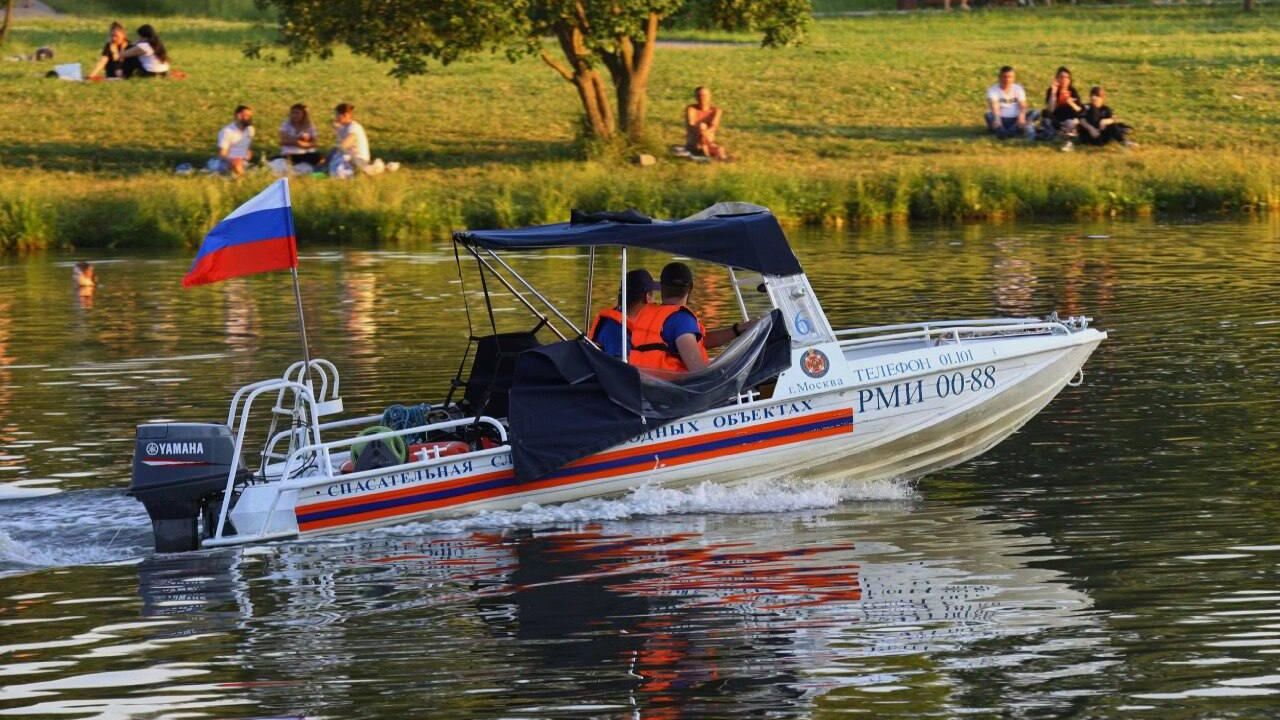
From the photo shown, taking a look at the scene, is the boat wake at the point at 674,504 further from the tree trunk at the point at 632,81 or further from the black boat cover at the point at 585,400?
the tree trunk at the point at 632,81

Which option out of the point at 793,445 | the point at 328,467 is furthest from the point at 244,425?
the point at 793,445

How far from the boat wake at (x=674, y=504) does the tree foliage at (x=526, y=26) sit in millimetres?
20148

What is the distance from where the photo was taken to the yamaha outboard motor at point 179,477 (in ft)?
41.1

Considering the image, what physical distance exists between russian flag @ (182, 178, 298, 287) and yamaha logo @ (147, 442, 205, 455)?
3.24 ft

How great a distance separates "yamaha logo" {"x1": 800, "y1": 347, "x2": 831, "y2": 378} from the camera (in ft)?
44.5

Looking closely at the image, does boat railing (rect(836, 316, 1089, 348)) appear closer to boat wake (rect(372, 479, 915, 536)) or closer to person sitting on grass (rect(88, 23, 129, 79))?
boat wake (rect(372, 479, 915, 536))

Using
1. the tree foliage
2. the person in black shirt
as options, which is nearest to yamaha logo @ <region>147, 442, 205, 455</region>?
the tree foliage

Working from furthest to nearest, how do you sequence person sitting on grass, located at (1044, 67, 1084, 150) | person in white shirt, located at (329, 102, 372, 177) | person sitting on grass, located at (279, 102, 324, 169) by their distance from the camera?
person sitting on grass, located at (1044, 67, 1084, 150) < person sitting on grass, located at (279, 102, 324, 169) < person in white shirt, located at (329, 102, 372, 177)

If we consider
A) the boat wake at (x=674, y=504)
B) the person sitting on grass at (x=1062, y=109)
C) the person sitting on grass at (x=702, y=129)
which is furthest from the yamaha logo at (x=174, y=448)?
the person sitting on grass at (x=1062, y=109)

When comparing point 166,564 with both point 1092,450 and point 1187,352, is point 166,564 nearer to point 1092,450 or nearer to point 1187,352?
point 1092,450

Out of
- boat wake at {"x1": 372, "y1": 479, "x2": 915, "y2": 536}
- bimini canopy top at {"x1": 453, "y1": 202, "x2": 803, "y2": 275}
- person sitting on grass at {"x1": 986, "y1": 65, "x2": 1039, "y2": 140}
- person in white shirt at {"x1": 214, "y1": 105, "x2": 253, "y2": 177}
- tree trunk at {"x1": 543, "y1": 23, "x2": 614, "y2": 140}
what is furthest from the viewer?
person sitting on grass at {"x1": 986, "y1": 65, "x2": 1039, "y2": 140}

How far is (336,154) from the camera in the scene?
33594 mm

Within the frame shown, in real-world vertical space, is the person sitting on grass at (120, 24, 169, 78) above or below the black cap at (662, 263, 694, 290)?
above

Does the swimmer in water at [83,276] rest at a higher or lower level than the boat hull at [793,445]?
lower
